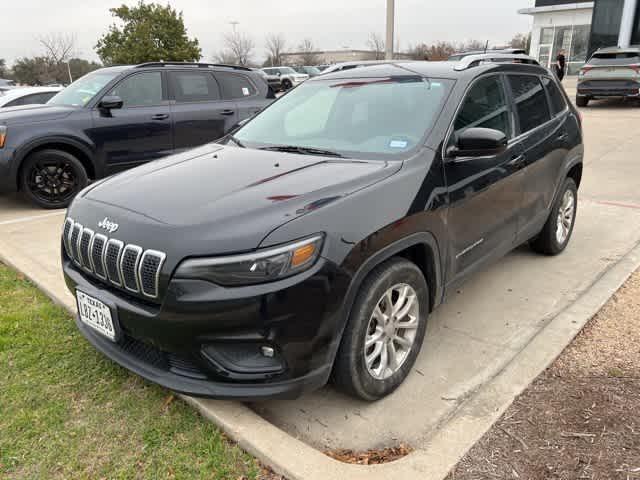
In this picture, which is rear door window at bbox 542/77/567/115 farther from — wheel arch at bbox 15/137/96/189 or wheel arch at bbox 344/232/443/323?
wheel arch at bbox 15/137/96/189

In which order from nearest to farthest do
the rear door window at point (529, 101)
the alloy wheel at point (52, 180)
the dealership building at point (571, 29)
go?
the rear door window at point (529, 101) < the alloy wheel at point (52, 180) < the dealership building at point (571, 29)

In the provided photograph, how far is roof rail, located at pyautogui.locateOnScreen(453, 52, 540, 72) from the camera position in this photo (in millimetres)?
3463

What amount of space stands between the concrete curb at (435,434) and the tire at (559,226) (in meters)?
1.24

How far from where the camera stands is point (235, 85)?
7805 mm

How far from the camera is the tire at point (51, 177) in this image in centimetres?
639

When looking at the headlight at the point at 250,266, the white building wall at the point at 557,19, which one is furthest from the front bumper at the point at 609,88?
the white building wall at the point at 557,19

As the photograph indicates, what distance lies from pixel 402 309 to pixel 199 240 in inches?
44.6

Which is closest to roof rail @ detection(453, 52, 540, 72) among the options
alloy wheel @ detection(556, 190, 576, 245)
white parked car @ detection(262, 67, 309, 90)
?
alloy wheel @ detection(556, 190, 576, 245)

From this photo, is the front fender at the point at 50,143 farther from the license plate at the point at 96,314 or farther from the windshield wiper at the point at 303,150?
the license plate at the point at 96,314

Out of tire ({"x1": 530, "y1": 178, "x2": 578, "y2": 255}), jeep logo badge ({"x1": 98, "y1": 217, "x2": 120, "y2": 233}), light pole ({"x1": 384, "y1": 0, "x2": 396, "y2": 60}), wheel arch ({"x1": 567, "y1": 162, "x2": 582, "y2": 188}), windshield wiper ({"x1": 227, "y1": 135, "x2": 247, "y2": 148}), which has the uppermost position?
light pole ({"x1": 384, "y1": 0, "x2": 396, "y2": 60})

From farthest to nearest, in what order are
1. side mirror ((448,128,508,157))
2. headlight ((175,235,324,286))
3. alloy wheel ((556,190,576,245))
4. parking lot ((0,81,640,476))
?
1. alloy wheel ((556,190,576,245))
2. side mirror ((448,128,508,157))
3. parking lot ((0,81,640,476))
4. headlight ((175,235,324,286))

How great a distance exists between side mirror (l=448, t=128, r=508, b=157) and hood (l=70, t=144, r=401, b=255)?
18.6 inches

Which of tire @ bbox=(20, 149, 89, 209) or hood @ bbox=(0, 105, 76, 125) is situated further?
tire @ bbox=(20, 149, 89, 209)

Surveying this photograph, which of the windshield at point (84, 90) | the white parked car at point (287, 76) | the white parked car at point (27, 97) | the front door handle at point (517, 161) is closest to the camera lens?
the front door handle at point (517, 161)
